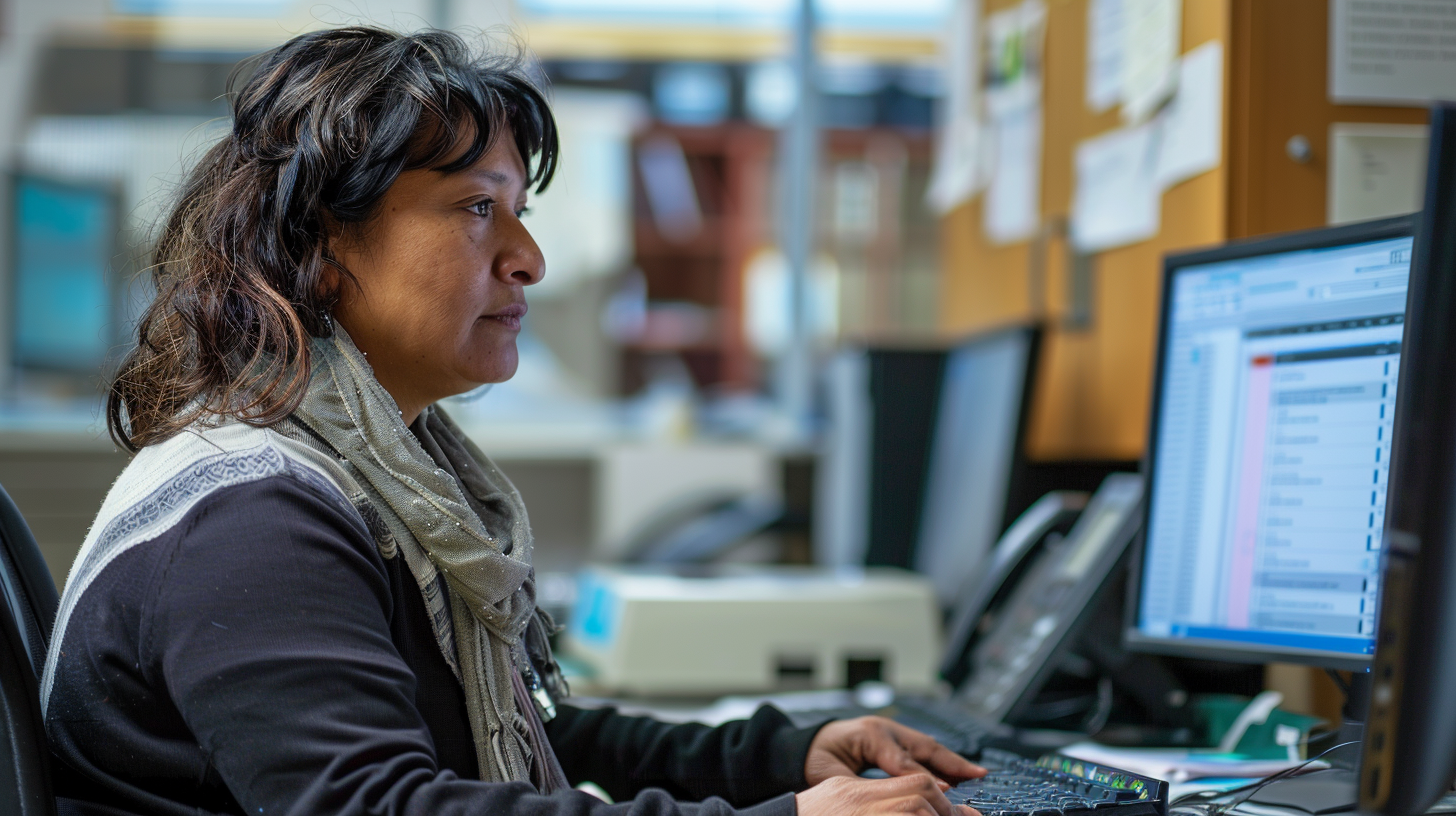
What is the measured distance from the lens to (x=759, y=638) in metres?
1.64

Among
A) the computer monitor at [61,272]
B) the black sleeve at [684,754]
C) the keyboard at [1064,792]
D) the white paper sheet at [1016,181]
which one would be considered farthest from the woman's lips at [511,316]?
the computer monitor at [61,272]

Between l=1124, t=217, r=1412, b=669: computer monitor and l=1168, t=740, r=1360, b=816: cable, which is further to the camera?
l=1124, t=217, r=1412, b=669: computer monitor

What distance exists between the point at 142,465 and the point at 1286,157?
111 centimetres

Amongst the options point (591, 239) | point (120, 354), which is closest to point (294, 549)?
point (120, 354)

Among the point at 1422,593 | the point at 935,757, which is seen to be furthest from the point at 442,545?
the point at 1422,593

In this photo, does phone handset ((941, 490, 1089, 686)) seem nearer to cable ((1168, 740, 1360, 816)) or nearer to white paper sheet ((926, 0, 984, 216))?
cable ((1168, 740, 1360, 816))

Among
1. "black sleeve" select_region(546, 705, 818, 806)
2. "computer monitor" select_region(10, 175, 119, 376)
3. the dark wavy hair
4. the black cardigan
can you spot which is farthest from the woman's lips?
"computer monitor" select_region(10, 175, 119, 376)

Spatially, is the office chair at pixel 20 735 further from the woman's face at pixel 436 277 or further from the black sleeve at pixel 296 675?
the woman's face at pixel 436 277

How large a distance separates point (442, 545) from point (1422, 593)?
1.90ft

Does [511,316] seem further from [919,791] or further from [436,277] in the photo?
[919,791]

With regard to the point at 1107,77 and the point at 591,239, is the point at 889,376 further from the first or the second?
the point at 591,239

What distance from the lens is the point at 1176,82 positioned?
1.44 metres

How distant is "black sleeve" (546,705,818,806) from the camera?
3.38 ft

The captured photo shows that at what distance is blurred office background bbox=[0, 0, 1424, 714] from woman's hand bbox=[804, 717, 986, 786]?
58 centimetres
